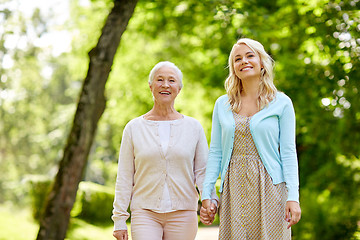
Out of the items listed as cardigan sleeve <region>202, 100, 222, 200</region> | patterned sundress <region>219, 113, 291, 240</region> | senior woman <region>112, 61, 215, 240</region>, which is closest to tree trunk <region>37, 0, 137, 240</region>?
senior woman <region>112, 61, 215, 240</region>

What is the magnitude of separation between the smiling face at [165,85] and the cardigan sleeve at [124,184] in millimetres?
377

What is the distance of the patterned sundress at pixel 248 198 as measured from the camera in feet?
10.6

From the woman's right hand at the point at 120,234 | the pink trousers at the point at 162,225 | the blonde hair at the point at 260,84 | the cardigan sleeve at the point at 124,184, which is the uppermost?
the blonde hair at the point at 260,84

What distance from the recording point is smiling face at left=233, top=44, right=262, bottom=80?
3.46 metres

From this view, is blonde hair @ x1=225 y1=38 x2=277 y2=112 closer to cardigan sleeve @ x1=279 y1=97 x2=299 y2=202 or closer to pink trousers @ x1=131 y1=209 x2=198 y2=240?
cardigan sleeve @ x1=279 y1=97 x2=299 y2=202

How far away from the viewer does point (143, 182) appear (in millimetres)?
3727

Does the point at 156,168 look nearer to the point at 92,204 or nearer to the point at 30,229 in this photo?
the point at 30,229

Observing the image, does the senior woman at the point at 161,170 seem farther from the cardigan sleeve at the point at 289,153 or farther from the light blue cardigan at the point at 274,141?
the cardigan sleeve at the point at 289,153

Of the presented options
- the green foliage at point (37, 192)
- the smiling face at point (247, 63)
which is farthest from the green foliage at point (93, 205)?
the smiling face at point (247, 63)

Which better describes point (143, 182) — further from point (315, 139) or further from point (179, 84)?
point (315, 139)

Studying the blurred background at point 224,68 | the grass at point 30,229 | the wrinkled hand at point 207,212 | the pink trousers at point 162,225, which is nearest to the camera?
the wrinkled hand at point 207,212

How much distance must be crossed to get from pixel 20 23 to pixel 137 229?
874 cm

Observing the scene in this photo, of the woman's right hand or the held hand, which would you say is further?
the woman's right hand

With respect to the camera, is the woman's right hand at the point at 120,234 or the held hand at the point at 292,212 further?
the woman's right hand at the point at 120,234
